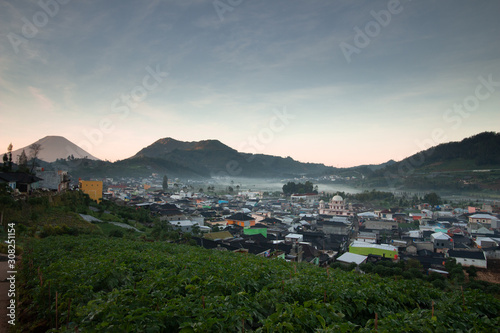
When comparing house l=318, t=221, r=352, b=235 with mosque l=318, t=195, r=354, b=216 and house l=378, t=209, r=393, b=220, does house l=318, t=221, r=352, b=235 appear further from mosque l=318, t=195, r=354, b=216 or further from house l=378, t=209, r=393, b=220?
mosque l=318, t=195, r=354, b=216

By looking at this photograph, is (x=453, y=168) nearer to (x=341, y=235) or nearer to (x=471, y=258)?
(x=341, y=235)

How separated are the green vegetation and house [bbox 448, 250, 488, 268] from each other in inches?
884

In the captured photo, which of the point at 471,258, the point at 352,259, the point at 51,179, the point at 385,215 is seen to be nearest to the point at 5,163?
the point at 51,179

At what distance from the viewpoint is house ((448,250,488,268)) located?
2258cm

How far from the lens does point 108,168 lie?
4990 inches

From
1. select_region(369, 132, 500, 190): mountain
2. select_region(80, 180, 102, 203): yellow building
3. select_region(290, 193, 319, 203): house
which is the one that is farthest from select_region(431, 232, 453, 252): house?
select_region(369, 132, 500, 190): mountain

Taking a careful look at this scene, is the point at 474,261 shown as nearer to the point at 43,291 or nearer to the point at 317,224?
the point at 317,224

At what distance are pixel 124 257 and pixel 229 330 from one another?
4.91 m

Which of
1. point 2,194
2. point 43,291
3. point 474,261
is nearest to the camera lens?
point 43,291

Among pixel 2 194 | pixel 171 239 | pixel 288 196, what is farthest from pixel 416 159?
pixel 2 194

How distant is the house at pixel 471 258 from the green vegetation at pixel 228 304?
2244 cm

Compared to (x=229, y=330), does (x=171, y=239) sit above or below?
below

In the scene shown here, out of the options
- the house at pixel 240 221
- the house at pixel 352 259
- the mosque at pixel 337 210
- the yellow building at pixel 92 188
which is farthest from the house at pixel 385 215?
the yellow building at pixel 92 188

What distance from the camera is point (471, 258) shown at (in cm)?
2280
